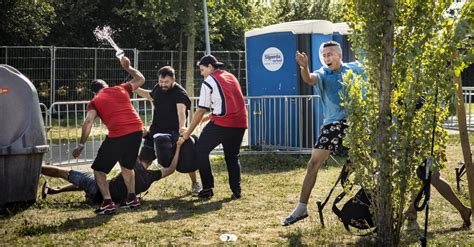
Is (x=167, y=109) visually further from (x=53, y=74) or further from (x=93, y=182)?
(x=53, y=74)

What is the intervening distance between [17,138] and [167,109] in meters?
2.13

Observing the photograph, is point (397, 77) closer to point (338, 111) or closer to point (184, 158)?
point (338, 111)

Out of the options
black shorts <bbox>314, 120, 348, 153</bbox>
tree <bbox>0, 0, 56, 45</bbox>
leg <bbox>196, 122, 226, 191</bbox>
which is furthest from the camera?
tree <bbox>0, 0, 56, 45</bbox>

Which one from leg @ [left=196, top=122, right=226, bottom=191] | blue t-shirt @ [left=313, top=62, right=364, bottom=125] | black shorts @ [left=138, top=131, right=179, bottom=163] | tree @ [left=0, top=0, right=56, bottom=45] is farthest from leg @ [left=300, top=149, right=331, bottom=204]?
tree @ [left=0, top=0, right=56, bottom=45]

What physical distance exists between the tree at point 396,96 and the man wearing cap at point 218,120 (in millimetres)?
3300

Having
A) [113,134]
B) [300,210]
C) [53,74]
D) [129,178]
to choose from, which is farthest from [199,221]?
[53,74]

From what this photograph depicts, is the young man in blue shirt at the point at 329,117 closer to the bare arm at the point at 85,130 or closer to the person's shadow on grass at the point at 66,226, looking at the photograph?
the person's shadow on grass at the point at 66,226

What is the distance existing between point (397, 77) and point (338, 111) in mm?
1625

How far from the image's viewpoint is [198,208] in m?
8.40

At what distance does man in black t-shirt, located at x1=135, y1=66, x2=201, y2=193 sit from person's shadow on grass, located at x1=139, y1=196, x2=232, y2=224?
0.65 meters

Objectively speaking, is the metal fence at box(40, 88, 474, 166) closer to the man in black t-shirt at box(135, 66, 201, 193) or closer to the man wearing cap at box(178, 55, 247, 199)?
the man in black t-shirt at box(135, 66, 201, 193)

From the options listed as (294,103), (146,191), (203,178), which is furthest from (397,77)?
(294,103)

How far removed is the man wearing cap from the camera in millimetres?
8977

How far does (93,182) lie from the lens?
27.8 feet
